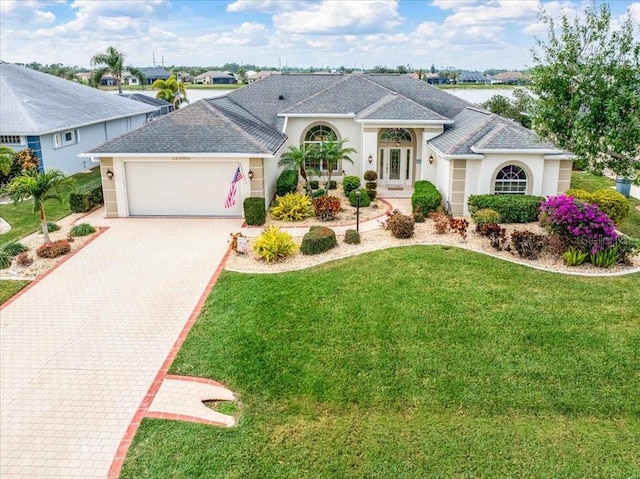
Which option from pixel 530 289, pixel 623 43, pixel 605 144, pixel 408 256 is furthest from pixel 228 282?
pixel 623 43

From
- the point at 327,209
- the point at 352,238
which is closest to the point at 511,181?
the point at 327,209

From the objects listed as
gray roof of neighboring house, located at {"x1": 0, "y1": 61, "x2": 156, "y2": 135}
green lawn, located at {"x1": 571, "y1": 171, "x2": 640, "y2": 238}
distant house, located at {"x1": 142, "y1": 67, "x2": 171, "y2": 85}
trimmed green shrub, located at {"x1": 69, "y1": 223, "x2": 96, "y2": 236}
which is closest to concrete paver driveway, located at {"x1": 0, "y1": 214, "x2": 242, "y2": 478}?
trimmed green shrub, located at {"x1": 69, "y1": 223, "x2": 96, "y2": 236}

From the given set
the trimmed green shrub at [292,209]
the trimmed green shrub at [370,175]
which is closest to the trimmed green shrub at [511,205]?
the trimmed green shrub at [370,175]

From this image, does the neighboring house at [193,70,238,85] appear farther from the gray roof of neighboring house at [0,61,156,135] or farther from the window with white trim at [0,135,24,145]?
the window with white trim at [0,135,24,145]

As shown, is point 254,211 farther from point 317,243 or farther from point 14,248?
point 14,248

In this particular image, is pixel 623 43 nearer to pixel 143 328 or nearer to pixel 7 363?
pixel 143 328

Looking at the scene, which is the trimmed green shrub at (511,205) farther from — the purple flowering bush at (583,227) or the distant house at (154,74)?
the distant house at (154,74)
